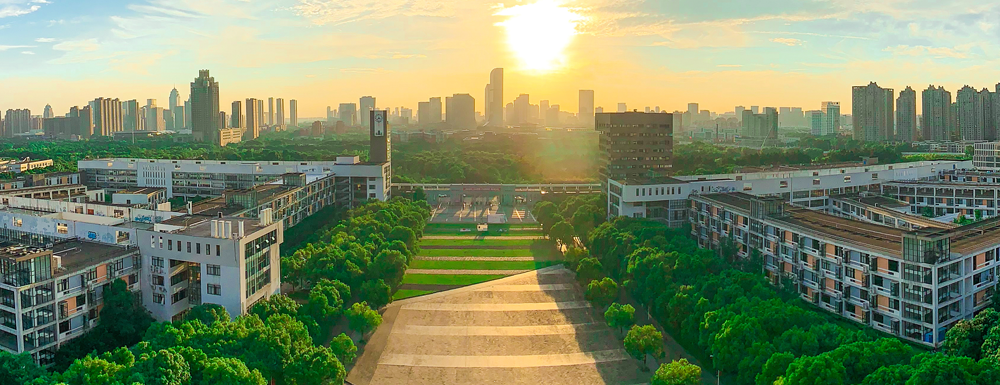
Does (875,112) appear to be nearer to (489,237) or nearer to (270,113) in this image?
(489,237)

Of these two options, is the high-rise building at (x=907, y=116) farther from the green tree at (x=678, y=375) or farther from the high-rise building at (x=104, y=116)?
the high-rise building at (x=104, y=116)

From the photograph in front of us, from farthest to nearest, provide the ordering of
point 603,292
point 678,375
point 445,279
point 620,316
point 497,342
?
1. point 445,279
2. point 603,292
3. point 497,342
4. point 620,316
5. point 678,375

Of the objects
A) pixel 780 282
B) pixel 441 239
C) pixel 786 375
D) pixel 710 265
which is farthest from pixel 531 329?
pixel 441 239

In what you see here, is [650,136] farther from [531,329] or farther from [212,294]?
[212,294]

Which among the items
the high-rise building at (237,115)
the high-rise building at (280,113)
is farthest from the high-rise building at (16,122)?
the high-rise building at (280,113)

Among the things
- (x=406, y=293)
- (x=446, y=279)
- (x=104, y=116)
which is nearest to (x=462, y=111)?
(x=104, y=116)

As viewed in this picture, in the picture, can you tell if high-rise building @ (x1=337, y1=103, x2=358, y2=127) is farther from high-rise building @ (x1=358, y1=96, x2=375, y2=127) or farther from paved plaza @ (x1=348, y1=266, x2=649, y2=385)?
paved plaza @ (x1=348, y1=266, x2=649, y2=385)
